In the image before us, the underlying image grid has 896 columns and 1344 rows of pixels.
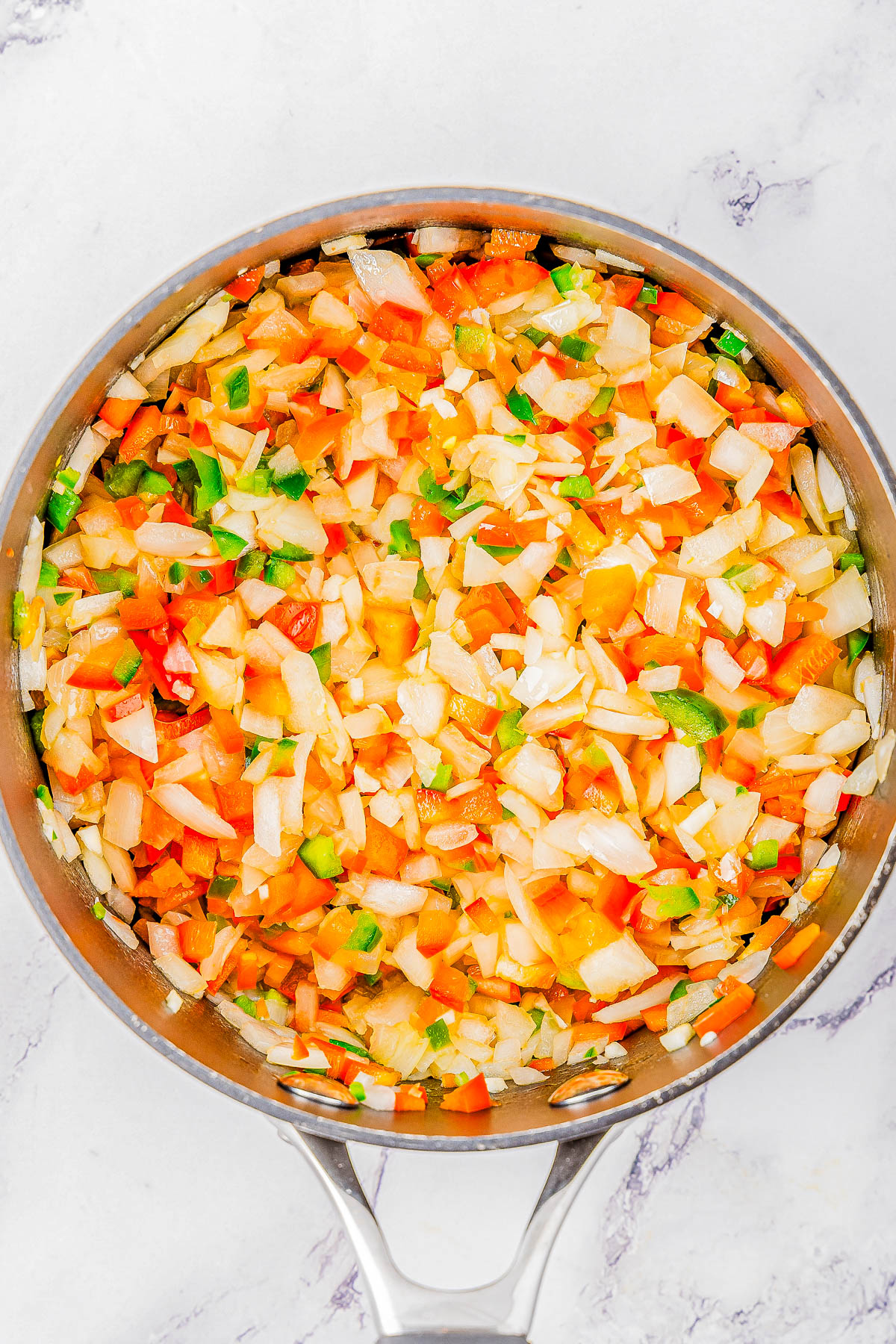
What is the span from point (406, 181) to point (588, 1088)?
3.94ft

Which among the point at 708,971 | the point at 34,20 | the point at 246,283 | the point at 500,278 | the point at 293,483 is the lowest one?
the point at 708,971

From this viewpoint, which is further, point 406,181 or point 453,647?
point 406,181

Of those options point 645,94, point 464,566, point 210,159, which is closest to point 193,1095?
point 464,566

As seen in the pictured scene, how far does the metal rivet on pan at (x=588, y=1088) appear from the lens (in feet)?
3.78

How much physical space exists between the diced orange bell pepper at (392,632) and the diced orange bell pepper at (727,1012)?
0.57m

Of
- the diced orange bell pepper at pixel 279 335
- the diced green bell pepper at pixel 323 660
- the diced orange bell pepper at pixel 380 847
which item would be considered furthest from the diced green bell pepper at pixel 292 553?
the diced orange bell pepper at pixel 380 847

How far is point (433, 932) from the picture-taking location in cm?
121

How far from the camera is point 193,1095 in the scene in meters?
1.38

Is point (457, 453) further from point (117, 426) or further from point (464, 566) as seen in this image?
point (117, 426)

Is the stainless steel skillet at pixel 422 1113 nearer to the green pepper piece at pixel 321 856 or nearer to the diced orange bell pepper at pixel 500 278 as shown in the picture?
the diced orange bell pepper at pixel 500 278

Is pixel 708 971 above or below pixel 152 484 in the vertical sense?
below

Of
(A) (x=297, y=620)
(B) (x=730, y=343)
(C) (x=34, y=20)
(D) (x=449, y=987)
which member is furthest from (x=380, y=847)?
(C) (x=34, y=20)

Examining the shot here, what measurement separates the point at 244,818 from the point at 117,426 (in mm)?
502

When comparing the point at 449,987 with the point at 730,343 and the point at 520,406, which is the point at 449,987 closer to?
the point at 520,406
